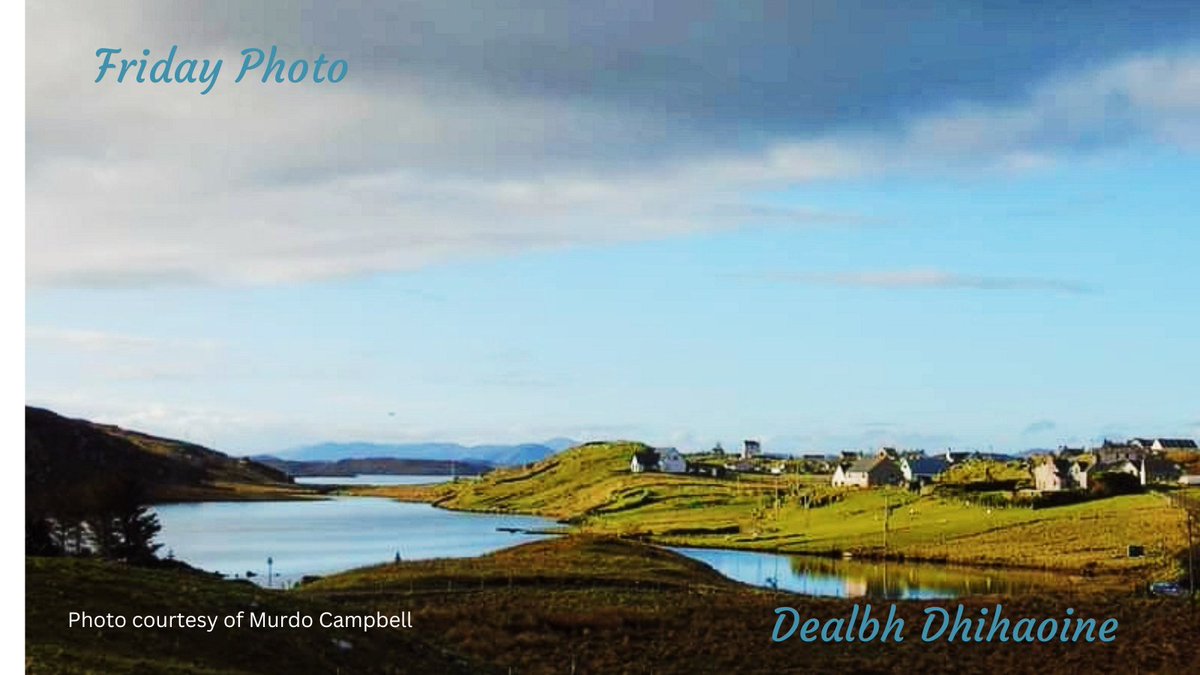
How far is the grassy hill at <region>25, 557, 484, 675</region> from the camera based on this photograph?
28531 millimetres

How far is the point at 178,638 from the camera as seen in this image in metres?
33.4

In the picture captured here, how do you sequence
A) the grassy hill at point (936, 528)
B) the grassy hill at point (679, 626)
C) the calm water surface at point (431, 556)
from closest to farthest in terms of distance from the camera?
the grassy hill at point (679, 626) < the calm water surface at point (431, 556) < the grassy hill at point (936, 528)

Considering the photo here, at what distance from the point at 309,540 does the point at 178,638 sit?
105743mm

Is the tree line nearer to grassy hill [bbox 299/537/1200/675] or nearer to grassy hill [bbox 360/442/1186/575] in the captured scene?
grassy hill [bbox 299/537/1200/675]

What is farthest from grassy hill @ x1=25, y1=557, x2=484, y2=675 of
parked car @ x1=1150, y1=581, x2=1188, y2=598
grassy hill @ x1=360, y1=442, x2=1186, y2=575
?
grassy hill @ x1=360, y1=442, x2=1186, y2=575

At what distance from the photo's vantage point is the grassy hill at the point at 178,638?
93.6ft

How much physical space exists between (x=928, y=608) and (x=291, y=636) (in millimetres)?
36646

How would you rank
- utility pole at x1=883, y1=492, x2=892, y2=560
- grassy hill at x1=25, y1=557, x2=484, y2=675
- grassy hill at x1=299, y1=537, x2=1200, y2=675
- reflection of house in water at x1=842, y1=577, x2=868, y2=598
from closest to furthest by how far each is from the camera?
grassy hill at x1=25, y1=557, x2=484, y2=675 → grassy hill at x1=299, y1=537, x2=1200, y2=675 → reflection of house in water at x1=842, y1=577, x2=868, y2=598 → utility pole at x1=883, y1=492, x2=892, y2=560

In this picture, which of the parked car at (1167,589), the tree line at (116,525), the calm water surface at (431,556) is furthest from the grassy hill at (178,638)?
the parked car at (1167,589)

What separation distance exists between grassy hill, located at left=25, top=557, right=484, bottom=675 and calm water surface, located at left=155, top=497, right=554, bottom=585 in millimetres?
39216

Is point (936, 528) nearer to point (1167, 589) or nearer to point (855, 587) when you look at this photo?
point (855, 587)

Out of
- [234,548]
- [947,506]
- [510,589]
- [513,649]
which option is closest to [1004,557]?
[947,506]

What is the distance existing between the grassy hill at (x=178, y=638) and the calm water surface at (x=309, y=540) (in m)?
39.2

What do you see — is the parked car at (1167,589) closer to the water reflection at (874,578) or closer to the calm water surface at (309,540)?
the water reflection at (874,578)
